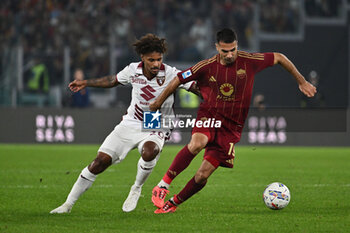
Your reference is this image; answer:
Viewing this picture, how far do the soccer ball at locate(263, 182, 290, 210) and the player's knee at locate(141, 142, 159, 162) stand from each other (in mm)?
1186

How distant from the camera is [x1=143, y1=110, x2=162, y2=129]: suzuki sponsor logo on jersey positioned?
6.67 m

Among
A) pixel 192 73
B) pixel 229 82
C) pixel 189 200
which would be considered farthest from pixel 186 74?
pixel 189 200

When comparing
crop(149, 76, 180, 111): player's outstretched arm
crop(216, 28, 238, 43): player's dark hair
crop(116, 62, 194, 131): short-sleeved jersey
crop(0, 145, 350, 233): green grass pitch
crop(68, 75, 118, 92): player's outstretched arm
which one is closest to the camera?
crop(0, 145, 350, 233): green grass pitch

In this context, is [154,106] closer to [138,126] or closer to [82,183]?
[138,126]

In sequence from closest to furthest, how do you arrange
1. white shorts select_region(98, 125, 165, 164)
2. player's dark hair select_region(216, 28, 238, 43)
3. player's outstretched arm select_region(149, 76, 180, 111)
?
player's dark hair select_region(216, 28, 238, 43)
player's outstretched arm select_region(149, 76, 180, 111)
white shorts select_region(98, 125, 165, 164)

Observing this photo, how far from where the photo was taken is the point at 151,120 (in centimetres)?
668

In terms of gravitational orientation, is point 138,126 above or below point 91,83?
below

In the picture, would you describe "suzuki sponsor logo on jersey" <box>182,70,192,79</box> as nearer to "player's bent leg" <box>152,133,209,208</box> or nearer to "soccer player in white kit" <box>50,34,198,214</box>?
"soccer player in white kit" <box>50,34,198,214</box>

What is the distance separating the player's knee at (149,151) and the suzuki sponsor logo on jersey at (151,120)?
20cm

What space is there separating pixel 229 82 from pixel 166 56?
42.7 ft

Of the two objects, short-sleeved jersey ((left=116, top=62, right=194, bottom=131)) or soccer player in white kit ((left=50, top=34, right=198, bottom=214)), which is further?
short-sleeved jersey ((left=116, top=62, right=194, bottom=131))

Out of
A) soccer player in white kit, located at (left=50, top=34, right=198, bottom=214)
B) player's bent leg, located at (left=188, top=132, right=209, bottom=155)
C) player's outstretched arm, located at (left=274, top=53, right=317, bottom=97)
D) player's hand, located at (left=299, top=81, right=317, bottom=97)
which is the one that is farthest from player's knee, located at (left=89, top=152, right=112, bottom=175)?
player's hand, located at (left=299, top=81, right=317, bottom=97)

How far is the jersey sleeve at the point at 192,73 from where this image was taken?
6.32 m

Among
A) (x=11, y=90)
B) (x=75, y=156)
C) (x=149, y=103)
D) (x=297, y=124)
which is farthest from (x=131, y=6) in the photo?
(x=149, y=103)
